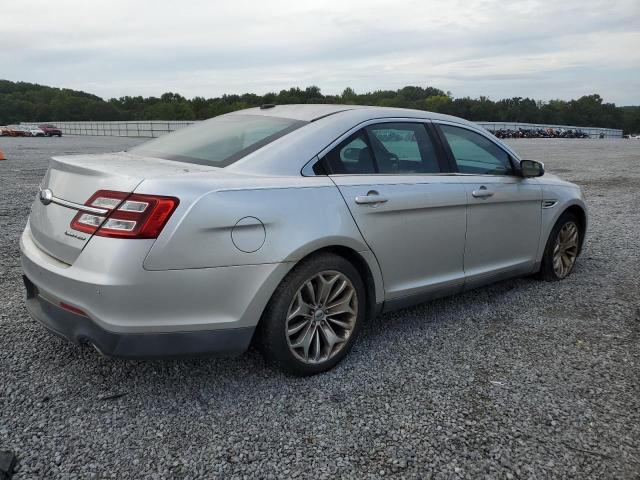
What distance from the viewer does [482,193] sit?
4.09 m

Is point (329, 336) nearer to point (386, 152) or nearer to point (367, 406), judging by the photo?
point (367, 406)

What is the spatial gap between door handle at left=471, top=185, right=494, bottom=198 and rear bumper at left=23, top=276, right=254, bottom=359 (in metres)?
2.03

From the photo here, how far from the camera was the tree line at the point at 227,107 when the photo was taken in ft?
303

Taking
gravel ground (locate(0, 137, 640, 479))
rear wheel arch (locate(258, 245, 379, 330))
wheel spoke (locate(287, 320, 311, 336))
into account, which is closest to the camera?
gravel ground (locate(0, 137, 640, 479))

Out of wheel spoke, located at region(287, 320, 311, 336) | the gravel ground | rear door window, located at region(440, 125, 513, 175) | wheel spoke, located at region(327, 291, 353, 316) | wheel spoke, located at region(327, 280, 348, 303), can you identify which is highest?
rear door window, located at region(440, 125, 513, 175)

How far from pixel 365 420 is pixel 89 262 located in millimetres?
1521

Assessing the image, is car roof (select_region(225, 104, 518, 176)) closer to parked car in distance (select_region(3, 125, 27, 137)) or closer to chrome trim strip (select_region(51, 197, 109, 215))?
chrome trim strip (select_region(51, 197, 109, 215))

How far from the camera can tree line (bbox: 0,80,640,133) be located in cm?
9244

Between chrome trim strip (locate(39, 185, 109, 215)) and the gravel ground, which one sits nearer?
the gravel ground

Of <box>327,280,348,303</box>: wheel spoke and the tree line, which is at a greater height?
the tree line

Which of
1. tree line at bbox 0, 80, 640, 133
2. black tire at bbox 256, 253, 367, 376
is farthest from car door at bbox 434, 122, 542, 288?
tree line at bbox 0, 80, 640, 133

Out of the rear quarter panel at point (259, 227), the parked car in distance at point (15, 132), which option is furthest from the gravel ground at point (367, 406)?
the parked car in distance at point (15, 132)

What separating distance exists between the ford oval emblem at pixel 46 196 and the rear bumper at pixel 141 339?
52 centimetres

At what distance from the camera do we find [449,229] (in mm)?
3852
